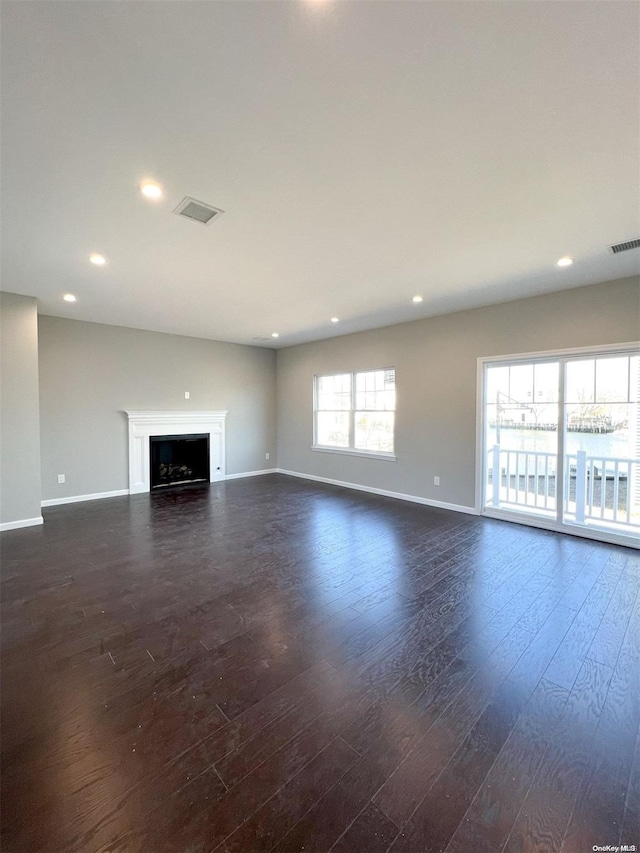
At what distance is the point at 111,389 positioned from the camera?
5.84m

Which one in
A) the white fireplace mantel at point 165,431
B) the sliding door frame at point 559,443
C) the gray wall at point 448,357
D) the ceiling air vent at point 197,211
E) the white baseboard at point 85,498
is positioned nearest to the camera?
the ceiling air vent at point 197,211

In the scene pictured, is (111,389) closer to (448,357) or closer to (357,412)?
(357,412)

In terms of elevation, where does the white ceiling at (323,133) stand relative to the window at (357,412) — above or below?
above

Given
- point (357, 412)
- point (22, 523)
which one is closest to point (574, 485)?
point (357, 412)

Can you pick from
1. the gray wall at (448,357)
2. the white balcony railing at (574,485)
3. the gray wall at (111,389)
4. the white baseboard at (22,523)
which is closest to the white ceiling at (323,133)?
the gray wall at (448,357)

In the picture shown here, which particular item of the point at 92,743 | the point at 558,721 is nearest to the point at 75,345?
the point at 92,743

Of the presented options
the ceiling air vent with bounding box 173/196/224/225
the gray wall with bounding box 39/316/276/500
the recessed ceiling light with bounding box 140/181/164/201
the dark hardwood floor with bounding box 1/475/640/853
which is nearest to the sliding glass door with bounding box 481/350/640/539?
the dark hardwood floor with bounding box 1/475/640/853

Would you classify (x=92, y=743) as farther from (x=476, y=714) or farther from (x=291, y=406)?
(x=291, y=406)

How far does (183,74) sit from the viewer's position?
1.43 meters

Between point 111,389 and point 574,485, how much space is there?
22.5 ft

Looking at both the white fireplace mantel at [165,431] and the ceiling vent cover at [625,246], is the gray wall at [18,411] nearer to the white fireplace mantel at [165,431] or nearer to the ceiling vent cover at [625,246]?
the white fireplace mantel at [165,431]

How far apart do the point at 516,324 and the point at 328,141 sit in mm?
3613

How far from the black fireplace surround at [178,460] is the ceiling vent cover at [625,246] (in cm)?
647

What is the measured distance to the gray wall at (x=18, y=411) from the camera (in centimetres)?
414
